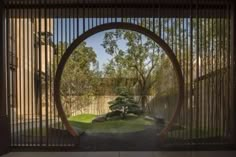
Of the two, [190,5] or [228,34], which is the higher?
[190,5]

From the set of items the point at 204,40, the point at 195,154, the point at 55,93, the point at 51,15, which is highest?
the point at 51,15

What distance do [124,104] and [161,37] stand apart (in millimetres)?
7557

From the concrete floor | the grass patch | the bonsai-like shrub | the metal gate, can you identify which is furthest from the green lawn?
the concrete floor

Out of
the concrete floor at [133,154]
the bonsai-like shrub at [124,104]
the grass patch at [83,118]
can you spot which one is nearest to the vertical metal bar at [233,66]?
the concrete floor at [133,154]

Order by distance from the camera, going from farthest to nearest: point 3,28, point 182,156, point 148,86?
point 148,86 → point 3,28 → point 182,156

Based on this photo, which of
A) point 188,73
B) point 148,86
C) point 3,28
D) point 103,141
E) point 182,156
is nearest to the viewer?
point 182,156

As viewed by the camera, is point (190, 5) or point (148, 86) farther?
point (148, 86)

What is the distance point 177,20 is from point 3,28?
15.7 ft

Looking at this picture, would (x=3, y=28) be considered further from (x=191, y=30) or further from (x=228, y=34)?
(x=228, y=34)

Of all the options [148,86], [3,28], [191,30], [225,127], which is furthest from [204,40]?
[148,86]

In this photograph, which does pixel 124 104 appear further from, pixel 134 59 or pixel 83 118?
pixel 134 59

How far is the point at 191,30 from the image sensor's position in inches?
394

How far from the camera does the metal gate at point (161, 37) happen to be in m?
9.81

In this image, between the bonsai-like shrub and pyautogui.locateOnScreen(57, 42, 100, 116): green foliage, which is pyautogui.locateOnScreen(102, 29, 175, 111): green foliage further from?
pyautogui.locateOnScreen(57, 42, 100, 116): green foliage
